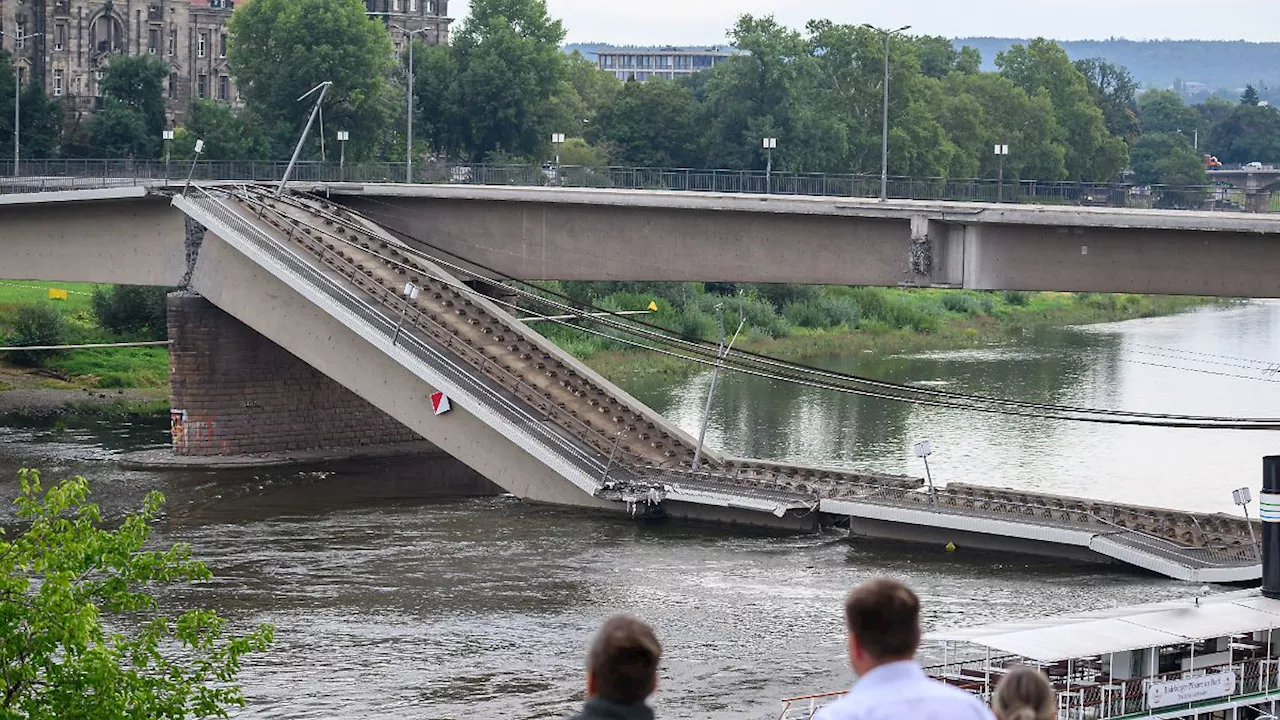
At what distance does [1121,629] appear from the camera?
90.1 feet

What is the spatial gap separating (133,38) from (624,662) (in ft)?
437

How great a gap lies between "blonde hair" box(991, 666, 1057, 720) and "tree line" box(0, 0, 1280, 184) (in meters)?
84.3

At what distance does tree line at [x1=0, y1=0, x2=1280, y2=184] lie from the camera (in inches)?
3920

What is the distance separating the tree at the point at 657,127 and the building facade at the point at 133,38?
32.7m

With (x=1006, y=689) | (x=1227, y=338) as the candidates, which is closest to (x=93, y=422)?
(x=1227, y=338)

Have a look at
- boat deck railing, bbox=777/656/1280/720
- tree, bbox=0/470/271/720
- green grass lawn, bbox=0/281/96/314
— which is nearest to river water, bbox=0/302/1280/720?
boat deck railing, bbox=777/656/1280/720

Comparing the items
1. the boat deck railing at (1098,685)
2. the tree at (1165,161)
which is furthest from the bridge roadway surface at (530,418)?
the tree at (1165,161)

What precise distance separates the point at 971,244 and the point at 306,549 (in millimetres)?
16337

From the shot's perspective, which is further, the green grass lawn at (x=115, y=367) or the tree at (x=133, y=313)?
the tree at (x=133, y=313)

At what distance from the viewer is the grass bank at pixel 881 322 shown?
78.9m

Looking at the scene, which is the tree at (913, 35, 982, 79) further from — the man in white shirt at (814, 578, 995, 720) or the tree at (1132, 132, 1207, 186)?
the man in white shirt at (814, 578, 995, 720)

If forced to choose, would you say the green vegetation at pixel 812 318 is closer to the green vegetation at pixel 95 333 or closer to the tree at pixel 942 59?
the green vegetation at pixel 95 333

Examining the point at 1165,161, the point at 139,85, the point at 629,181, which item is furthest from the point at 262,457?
the point at 1165,161

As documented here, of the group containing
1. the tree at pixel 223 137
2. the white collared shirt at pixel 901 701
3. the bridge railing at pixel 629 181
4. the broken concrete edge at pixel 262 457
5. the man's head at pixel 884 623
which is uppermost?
the tree at pixel 223 137
